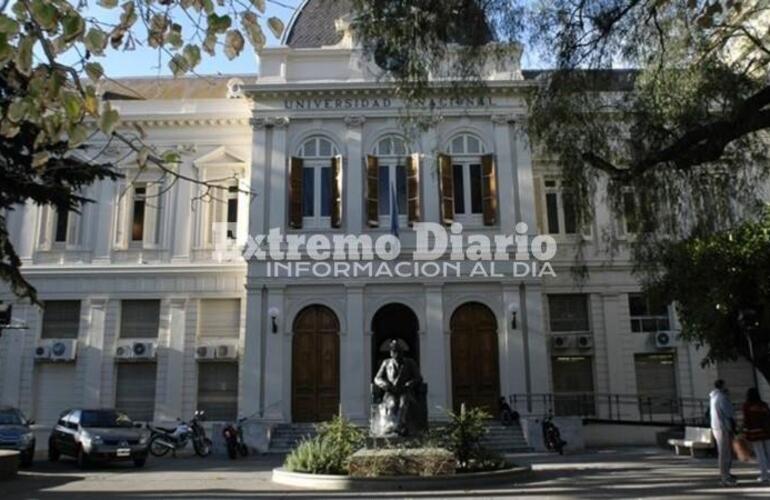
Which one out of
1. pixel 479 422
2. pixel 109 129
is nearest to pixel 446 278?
pixel 479 422

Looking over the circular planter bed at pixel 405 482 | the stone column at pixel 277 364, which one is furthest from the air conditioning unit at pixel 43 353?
the circular planter bed at pixel 405 482

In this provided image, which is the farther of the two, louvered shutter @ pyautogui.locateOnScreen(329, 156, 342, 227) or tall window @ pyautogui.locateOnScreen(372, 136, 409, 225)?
tall window @ pyautogui.locateOnScreen(372, 136, 409, 225)

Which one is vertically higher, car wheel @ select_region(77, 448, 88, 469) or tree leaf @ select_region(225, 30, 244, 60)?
tree leaf @ select_region(225, 30, 244, 60)

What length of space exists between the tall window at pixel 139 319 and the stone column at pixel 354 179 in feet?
25.2

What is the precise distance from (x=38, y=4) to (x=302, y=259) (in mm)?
20017

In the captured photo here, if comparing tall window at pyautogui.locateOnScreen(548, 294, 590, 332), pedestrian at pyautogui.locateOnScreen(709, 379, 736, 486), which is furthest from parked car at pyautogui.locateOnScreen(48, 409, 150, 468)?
tall window at pyautogui.locateOnScreen(548, 294, 590, 332)

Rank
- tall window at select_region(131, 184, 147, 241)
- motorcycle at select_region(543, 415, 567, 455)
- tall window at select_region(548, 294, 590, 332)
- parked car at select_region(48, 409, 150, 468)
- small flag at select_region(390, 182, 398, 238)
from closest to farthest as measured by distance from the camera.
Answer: parked car at select_region(48, 409, 150, 468) < motorcycle at select_region(543, 415, 567, 455) < small flag at select_region(390, 182, 398, 238) < tall window at select_region(548, 294, 590, 332) < tall window at select_region(131, 184, 147, 241)

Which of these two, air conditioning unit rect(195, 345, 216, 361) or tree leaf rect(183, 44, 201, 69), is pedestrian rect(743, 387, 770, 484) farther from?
air conditioning unit rect(195, 345, 216, 361)

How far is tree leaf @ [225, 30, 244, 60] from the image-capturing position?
15.6 feet

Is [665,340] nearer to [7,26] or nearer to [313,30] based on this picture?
[313,30]

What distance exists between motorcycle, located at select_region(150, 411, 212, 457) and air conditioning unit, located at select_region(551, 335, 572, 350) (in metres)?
11.9

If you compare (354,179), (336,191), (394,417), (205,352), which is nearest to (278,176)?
(336,191)

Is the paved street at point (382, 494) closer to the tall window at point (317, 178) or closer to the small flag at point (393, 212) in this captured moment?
the small flag at point (393, 212)

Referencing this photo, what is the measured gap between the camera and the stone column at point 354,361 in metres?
22.6
